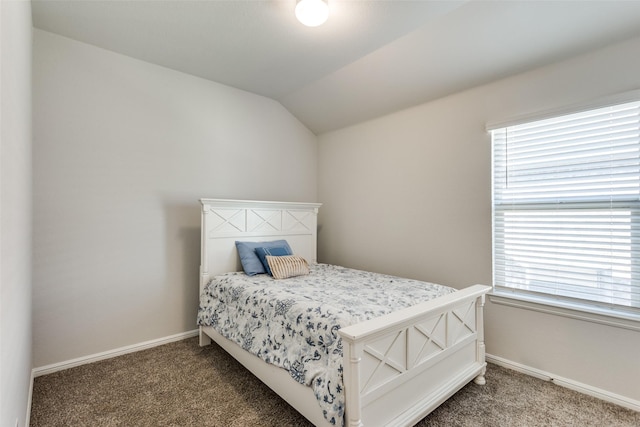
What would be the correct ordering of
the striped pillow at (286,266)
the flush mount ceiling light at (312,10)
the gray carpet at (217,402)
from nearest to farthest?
the gray carpet at (217,402) < the flush mount ceiling light at (312,10) < the striped pillow at (286,266)

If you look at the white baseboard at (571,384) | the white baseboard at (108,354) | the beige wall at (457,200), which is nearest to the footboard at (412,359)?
the white baseboard at (571,384)

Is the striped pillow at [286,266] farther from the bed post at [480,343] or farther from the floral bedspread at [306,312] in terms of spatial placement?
the bed post at [480,343]

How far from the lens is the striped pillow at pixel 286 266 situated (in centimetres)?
280

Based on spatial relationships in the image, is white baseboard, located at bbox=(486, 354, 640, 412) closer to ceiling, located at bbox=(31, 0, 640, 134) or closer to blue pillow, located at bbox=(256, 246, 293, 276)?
blue pillow, located at bbox=(256, 246, 293, 276)

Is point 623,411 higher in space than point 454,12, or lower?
lower

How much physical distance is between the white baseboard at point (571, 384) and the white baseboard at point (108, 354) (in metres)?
2.91

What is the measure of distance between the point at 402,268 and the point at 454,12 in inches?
90.5

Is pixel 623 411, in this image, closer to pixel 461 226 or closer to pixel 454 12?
pixel 461 226

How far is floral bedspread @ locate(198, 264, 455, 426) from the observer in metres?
1.57

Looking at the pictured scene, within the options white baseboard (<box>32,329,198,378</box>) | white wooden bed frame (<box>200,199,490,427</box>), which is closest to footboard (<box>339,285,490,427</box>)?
white wooden bed frame (<box>200,199,490,427</box>)

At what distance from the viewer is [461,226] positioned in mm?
2793

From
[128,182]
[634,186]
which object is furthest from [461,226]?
[128,182]

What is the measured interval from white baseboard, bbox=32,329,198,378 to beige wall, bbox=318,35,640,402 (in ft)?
6.47

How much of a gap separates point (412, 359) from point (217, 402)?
1.32 meters
